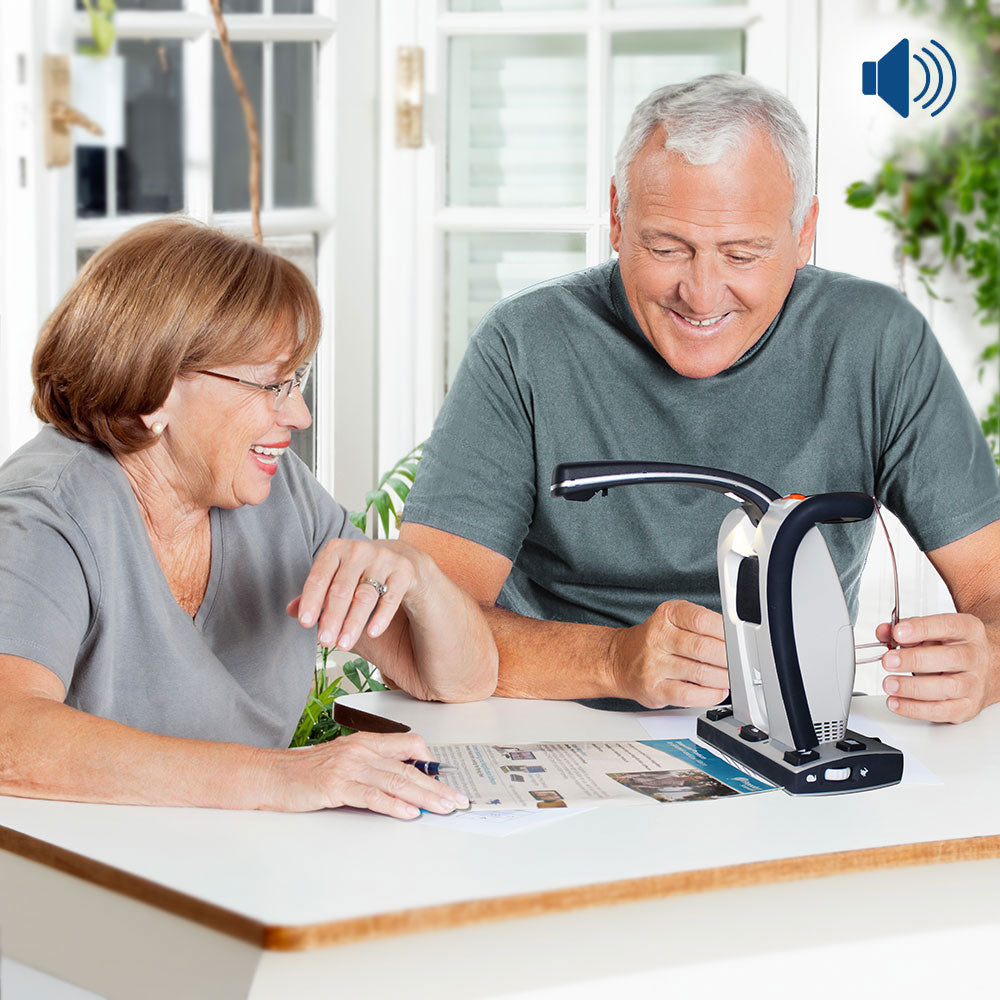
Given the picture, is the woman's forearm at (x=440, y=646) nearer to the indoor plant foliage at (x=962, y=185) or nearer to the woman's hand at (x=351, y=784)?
the woman's hand at (x=351, y=784)

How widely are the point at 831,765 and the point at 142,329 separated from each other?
2.93ft

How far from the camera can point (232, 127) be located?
2.89 metres

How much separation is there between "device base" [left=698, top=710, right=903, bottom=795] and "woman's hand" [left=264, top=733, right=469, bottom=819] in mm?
320

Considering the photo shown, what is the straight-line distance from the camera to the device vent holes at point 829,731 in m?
1.33

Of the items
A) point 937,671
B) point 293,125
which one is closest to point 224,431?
point 937,671

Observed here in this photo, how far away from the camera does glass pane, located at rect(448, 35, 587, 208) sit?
3213mm

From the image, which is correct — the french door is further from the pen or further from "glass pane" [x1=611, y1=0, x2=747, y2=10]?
the pen

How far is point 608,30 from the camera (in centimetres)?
316

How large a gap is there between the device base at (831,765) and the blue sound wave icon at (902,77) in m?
2.25

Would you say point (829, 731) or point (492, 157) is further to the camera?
point (492, 157)

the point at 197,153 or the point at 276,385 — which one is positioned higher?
the point at 197,153

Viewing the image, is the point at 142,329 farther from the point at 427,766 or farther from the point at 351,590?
the point at 427,766

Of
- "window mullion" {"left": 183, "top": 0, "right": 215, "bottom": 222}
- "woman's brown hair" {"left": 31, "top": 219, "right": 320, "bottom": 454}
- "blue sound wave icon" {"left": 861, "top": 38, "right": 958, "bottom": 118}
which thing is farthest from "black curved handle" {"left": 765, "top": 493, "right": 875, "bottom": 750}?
"blue sound wave icon" {"left": 861, "top": 38, "right": 958, "bottom": 118}

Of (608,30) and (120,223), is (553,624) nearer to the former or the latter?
(120,223)
